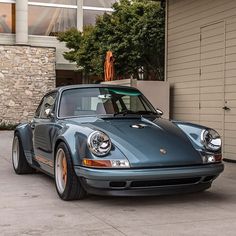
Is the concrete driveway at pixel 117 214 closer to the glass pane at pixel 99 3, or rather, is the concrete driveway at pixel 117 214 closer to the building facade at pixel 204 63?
the building facade at pixel 204 63

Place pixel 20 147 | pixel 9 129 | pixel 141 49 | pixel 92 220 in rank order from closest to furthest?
pixel 92 220 → pixel 20 147 → pixel 141 49 → pixel 9 129

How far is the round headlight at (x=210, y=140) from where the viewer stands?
6332mm

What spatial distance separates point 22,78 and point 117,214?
1997 centimetres

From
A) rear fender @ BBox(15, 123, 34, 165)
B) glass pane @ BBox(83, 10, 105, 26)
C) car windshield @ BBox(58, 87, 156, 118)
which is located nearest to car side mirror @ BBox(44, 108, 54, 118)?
car windshield @ BBox(58, 87, 156, 118)

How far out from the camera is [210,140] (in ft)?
21.1

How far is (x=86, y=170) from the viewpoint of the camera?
5852 millimetres

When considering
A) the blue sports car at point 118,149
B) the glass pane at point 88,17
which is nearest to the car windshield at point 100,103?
the blue sports car at point 118,149

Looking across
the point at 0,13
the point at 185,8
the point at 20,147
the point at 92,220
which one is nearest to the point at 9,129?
the point at 0,13

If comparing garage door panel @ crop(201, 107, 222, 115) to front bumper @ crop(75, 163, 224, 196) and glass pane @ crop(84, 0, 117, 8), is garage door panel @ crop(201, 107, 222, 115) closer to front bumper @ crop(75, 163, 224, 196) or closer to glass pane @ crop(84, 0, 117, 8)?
front bumper @ crop(75, 163, 224, 196)

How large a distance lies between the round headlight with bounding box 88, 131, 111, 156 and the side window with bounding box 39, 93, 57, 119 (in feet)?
5.68

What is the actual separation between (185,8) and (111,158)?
7369mm

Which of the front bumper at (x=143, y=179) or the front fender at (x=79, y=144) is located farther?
the front fender at (x=79, y=144)

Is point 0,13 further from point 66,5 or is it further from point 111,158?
point 111,158

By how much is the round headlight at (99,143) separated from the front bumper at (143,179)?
0.71 ft
